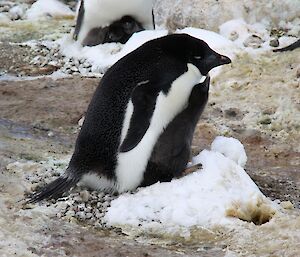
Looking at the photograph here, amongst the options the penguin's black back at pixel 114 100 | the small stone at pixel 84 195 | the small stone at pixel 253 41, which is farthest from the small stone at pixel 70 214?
the small stone at pixel 253 41

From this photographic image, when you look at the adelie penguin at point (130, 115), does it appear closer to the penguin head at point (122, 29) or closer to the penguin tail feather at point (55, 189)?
the penguin tail feather at point (55, 189)

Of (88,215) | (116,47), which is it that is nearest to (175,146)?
(88,215)

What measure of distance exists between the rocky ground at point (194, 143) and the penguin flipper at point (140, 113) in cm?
43

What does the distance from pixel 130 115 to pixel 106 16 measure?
12.0ft

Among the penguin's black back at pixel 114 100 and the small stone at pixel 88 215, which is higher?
the penguin's black back at pixel 114 100

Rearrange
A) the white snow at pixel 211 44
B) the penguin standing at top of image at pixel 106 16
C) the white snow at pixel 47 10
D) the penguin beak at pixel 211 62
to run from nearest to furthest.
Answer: the penguin beak at pixel 211 62, the white snow at pixel 211 44, the penguin standing at top of image at pixel 106 16, the white snow at pixel 47 10

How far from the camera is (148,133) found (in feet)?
11.3

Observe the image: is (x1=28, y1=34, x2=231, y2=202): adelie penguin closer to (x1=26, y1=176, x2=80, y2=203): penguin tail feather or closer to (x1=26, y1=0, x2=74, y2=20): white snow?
(x1=26, y1=176, x2=80, y2=203): penguin tail feather

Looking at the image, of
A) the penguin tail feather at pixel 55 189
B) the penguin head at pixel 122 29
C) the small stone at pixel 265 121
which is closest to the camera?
the penguin tail feather at pixel 55 189

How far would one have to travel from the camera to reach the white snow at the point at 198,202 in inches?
127

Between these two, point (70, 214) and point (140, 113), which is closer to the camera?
point (70, 214)

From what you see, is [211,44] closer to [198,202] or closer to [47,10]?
[198,202]

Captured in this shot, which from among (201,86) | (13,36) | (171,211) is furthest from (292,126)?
(13,36)

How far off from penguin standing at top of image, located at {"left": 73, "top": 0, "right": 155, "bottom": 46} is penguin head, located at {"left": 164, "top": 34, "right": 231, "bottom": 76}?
3307mm
